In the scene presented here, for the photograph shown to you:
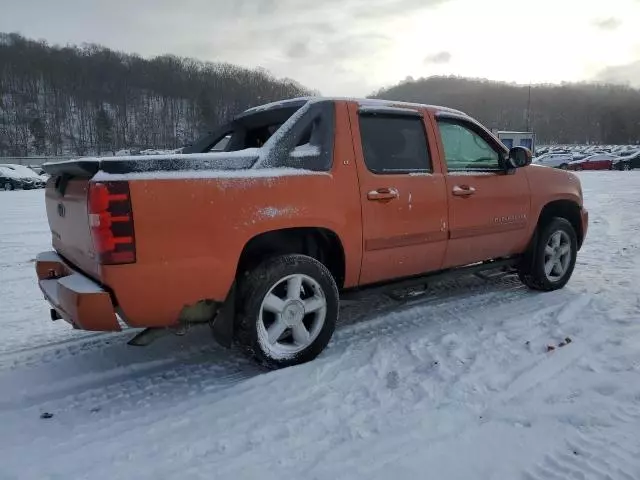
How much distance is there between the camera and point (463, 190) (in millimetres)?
4113

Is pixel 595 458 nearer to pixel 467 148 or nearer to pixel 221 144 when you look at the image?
pixel 467 148

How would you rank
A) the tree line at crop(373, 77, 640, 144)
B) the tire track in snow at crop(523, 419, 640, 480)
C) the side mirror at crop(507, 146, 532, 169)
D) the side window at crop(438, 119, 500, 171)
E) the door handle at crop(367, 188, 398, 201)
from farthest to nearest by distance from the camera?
the tree line at crop(373, 77, 640, 144), the side mirror at crop(507, 146, 532, 169), the side window at crop(438, 119, 500, 171), the door handle at crop(367, 188, 398, 201), the tire track in snow at crop(523, 419, 640, 480)

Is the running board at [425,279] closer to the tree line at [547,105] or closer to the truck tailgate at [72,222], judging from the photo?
the truck tailgate at [72,222]

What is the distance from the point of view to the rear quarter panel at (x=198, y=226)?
8.89 ft

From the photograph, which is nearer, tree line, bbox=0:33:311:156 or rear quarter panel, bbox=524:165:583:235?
rear quarter panel, bbox=524:165:583:235

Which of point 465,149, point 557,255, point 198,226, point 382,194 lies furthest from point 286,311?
point 557,255

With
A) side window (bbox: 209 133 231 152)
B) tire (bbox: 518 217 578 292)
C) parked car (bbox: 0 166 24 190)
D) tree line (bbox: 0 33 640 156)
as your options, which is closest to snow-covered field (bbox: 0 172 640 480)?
tire (bbox: 518 217 578 292)

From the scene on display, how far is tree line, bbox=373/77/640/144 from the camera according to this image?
123 metres

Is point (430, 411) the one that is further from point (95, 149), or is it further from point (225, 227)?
point (95, 149)

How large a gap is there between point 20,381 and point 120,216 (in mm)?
1444

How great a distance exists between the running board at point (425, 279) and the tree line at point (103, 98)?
90.3m

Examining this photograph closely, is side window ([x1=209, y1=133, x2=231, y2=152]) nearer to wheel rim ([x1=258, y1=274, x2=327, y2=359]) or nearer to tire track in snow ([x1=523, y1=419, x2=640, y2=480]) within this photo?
wheel rim ([x1=258, y1=274, x2=327, y2=359])

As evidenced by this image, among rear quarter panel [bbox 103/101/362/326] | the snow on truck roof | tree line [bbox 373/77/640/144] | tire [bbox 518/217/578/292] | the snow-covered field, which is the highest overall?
tree line [bbox 373/77/640/144]

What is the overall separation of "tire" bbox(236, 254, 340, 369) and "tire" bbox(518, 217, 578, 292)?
2412mm
